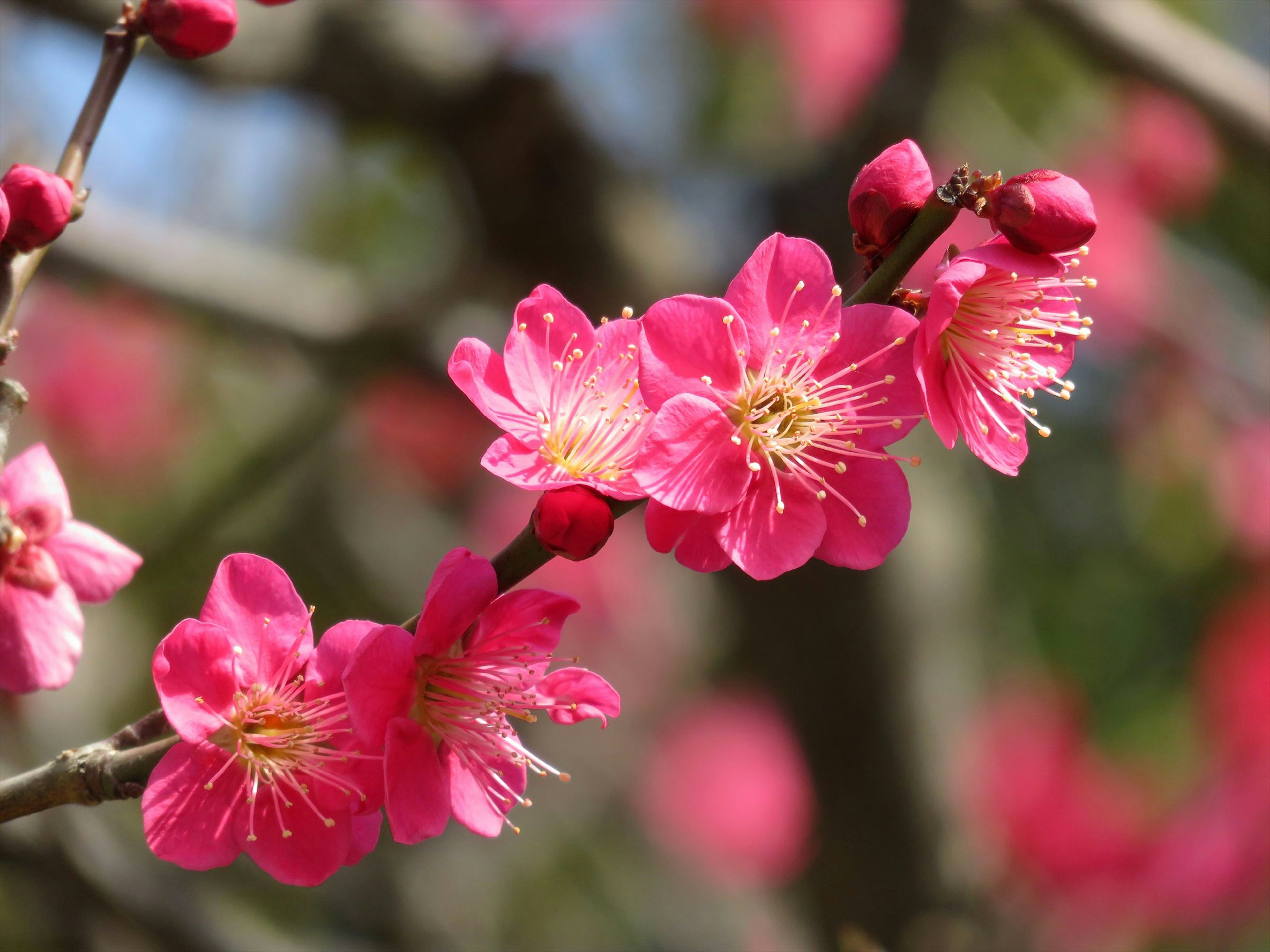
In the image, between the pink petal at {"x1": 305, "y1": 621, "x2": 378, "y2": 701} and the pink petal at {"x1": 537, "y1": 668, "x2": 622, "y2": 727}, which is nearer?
the pink petal at {"x1": 305, "y1": 621, "x2": 378, "y2": 701}

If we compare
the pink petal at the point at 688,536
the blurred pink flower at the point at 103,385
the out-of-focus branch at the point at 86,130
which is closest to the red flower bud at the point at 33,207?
the out-of-focus branch at the point at 86,130

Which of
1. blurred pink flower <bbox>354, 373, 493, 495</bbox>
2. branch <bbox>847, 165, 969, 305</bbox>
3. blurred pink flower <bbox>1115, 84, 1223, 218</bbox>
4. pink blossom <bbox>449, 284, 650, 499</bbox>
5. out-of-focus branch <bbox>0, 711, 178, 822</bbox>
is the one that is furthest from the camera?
blurred pink flower <bbox>354, 373, 493, 495</bbox>

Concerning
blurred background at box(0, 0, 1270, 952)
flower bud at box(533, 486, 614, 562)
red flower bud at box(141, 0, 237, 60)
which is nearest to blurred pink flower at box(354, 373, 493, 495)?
blurred background at box(0, 0, 1270, 952)

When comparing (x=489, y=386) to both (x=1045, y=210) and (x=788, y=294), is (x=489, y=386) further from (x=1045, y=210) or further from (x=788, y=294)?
(x=1045, y=210)

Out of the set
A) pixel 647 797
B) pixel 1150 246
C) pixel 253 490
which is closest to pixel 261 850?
pixel 253 490

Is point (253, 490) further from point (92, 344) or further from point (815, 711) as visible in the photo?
point (92, 344)

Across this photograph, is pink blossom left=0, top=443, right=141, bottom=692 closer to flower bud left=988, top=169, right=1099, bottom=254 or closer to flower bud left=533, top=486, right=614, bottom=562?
flower bud left=533, top=486, right=614, bottom=562

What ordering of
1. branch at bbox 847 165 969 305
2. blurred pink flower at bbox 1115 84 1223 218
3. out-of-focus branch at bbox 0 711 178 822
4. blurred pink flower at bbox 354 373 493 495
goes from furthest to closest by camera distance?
blurred pink flower at bbox 354 373 493 495
blurred pink flower at bbox 1115 84 1223 218
branch at bbox 847 165 969 305
out-of-focus branch at bbox 0 711 178 822
